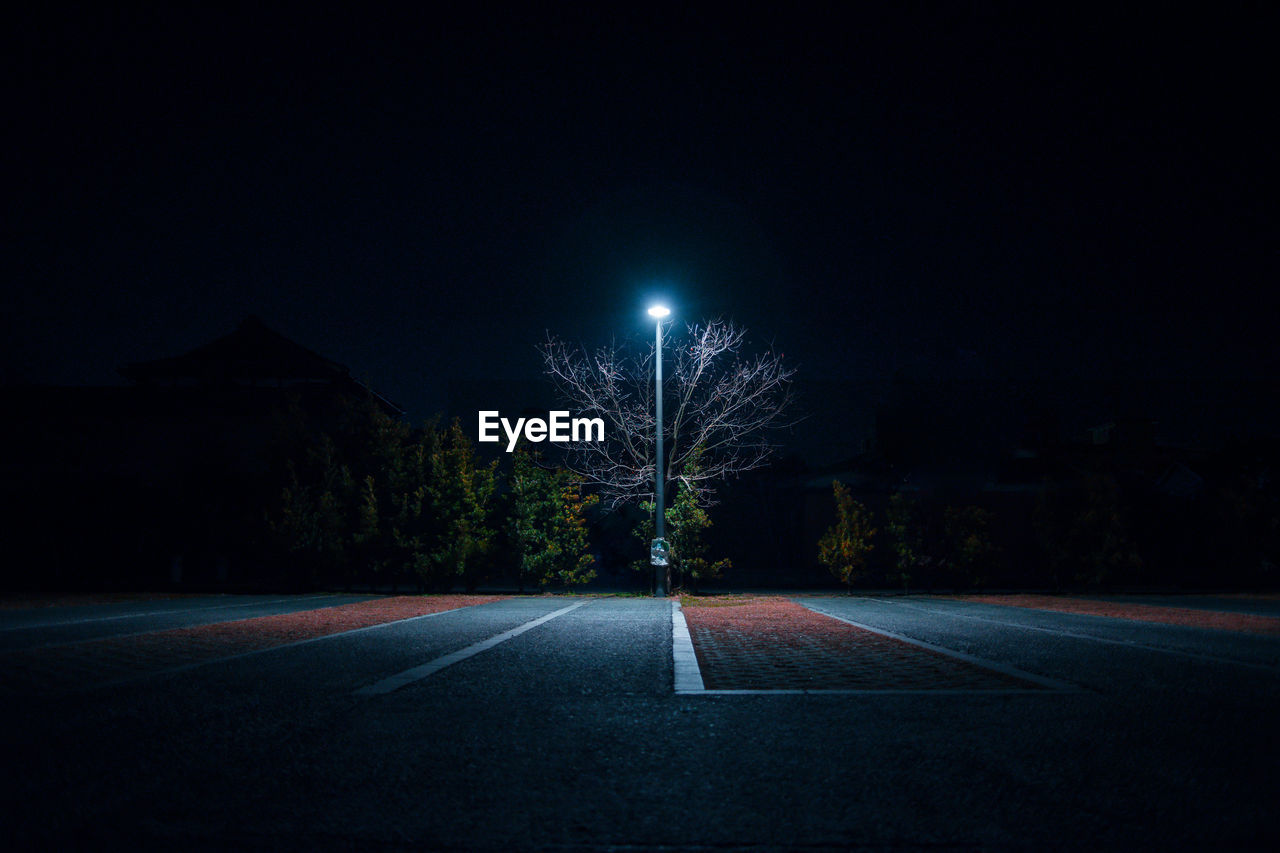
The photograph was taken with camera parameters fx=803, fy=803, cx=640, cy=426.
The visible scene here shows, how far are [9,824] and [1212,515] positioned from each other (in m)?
30.5

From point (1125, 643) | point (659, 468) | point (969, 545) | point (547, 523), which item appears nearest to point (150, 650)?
point (1125, 643)

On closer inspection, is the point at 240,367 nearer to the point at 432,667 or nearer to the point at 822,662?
the point at 432,667

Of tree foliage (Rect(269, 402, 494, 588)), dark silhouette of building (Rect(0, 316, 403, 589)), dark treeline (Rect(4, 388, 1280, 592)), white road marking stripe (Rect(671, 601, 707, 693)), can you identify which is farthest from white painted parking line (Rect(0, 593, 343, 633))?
dark silhouette of building (Rect(0, 316, 403, 589))

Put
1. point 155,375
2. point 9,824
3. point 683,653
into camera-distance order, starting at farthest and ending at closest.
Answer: point 155,375, point 683,653, point 9,824

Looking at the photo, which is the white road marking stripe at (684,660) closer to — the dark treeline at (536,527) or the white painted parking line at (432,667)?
the white painted parking line at (432,667)

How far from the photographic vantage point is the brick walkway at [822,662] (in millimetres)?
5996

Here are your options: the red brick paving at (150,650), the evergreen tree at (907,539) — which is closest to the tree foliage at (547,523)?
the evergreen tree at (907,539)

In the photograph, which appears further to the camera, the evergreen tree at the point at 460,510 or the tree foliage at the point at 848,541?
the tree foliage at the point at 848,541

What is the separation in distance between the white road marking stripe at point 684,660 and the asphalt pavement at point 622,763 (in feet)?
0.48

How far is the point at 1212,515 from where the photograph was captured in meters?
25.5

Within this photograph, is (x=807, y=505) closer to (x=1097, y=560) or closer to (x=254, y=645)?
(x=1097, y=560)

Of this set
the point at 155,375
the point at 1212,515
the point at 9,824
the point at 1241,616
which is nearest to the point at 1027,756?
the point at 9,824

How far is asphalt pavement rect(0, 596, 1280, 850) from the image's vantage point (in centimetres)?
289

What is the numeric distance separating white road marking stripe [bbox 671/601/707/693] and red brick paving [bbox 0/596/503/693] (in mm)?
4204
